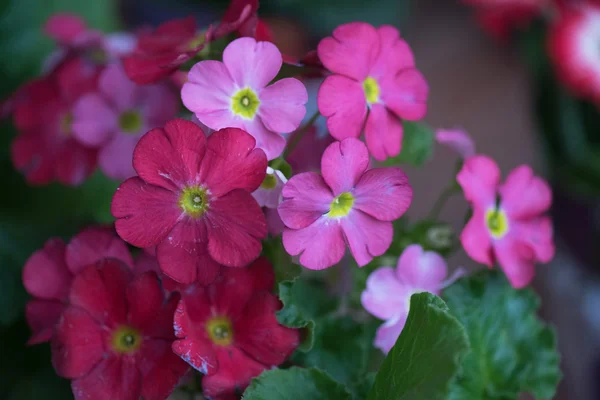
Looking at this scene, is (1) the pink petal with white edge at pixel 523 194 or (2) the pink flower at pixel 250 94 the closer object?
(2) the pink flower at pixel 250 94

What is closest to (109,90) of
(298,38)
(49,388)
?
(49,388)

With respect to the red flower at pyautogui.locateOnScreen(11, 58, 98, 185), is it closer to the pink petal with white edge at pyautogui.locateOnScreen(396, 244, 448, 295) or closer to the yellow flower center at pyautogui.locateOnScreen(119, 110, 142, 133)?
the yellow flower center at pyautogui.locateOnScreen(119, 110, 142, 133)

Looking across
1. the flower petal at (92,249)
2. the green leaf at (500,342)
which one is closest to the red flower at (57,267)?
the flower petal at (92,249)

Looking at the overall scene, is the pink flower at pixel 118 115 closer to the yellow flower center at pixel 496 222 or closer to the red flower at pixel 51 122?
the red flower at pixel 51 122

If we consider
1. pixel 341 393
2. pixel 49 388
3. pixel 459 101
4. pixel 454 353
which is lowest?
pixel 459 101

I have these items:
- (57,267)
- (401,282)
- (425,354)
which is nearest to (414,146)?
(401,282)

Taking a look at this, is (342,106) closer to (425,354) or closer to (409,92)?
(409,92)

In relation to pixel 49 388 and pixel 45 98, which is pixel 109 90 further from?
pixel 49 388
